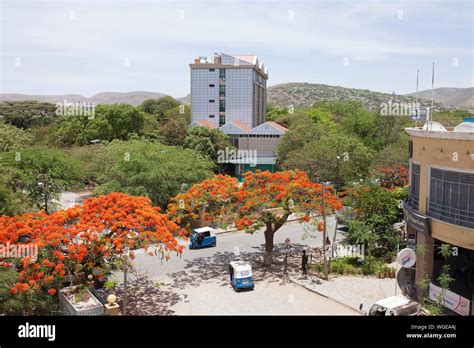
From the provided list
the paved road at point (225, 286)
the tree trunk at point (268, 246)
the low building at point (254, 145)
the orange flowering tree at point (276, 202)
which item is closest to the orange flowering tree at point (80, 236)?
the paved road at point (225, 286)

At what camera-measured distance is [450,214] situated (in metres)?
15.5

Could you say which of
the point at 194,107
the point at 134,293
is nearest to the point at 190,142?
the point at 194,107

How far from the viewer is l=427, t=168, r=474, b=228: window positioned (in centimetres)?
1480

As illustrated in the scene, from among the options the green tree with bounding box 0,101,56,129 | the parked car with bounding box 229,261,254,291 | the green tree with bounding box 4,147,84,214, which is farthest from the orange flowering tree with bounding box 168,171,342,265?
the green tree with bounding box 0,101,56,129

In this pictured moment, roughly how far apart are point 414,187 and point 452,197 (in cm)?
270

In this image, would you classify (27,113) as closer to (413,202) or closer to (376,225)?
(376,225)

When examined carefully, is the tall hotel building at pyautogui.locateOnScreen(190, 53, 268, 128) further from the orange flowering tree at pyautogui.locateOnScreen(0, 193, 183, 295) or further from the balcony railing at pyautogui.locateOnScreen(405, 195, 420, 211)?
the orange flowering tree at pyautogui.locateOnScreen(0, 193, 183, 295)

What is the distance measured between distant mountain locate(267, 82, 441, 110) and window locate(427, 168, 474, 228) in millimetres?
144406

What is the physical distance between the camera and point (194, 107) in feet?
199

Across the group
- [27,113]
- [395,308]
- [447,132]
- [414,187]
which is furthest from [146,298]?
[27,113]

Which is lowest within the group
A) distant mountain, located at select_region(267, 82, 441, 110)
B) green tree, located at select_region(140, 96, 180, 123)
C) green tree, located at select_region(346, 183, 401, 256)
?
green tree, located at select_region(346, 183, 401, 256)
